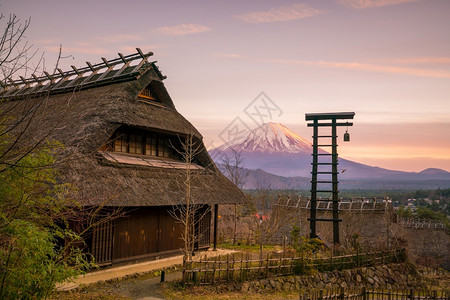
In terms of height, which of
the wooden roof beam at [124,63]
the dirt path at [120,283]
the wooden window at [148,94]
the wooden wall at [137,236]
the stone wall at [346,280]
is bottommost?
the stone wall at [346,280]

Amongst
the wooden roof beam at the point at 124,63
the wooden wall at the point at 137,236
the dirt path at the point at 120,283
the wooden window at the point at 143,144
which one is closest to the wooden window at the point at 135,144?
the wooden window at the point at 143,144

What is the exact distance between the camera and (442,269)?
35781 mm

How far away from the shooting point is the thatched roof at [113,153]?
12312 millimetres

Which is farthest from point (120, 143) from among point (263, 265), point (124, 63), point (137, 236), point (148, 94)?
point (263, 265)

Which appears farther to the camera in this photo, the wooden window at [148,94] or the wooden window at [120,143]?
the wooden window at [148,94]

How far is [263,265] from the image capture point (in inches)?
538

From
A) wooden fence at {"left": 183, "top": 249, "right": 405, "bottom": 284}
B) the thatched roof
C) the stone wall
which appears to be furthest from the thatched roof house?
the stone wall

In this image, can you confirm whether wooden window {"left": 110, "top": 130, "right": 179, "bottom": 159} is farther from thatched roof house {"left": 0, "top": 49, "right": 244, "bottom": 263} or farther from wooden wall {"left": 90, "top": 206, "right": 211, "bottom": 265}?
wooden wall {"left": 90, "top": 206, "right": 211, "bottom": 265}

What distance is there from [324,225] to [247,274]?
15.1 m

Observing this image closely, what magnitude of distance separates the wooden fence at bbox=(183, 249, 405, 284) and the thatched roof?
2.92 meters

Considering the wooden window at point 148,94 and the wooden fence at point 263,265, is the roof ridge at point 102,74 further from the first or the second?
the wooden fence at point 263,265

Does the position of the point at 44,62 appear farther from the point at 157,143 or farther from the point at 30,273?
the point at 157,143

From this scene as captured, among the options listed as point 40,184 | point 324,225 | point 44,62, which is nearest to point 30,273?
point 40,184

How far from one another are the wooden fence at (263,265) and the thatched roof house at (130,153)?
2567mm
